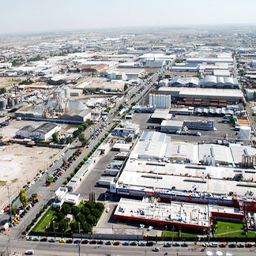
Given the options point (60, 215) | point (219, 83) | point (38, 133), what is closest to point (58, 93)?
point (38, 133)

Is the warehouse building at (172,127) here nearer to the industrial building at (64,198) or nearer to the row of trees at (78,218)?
the industrial building at (64,198)

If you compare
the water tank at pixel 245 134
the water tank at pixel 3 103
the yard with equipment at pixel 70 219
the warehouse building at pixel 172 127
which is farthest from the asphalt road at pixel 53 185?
the water tank at pixel 3 103

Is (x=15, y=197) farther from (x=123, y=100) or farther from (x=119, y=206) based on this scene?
(x=123, y=100)

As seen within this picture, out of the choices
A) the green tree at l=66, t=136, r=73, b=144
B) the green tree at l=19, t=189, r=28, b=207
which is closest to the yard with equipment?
the green tree at l=19, t=189, r=28, b=207

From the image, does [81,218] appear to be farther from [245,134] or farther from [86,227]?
[245,134]

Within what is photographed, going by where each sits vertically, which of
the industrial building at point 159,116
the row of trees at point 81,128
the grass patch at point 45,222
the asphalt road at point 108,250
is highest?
the industrial building at point 159,116
